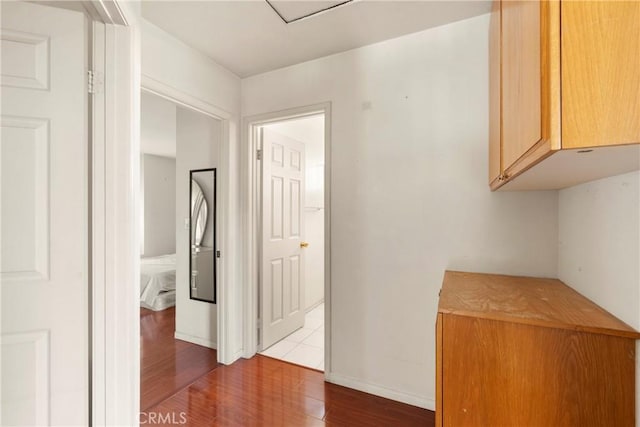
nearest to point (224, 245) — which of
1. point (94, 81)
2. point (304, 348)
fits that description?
point (304, 348)

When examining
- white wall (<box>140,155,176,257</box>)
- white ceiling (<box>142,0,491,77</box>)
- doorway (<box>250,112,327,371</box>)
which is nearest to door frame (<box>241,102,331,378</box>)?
doorway (<box>250,112,327,371</box>)

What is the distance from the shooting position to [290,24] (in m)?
1.80

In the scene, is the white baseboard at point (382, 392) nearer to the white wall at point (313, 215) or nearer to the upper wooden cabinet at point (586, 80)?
the white wall at point (313, 215)

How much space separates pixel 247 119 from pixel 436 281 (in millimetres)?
2046

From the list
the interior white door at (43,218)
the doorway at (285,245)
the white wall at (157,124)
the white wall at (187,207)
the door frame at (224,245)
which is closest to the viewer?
the interior white door at (43,218)

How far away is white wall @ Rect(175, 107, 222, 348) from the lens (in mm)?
2725

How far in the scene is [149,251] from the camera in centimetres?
578

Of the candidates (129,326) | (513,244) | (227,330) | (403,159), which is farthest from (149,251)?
(513,244)

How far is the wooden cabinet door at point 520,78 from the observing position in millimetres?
695

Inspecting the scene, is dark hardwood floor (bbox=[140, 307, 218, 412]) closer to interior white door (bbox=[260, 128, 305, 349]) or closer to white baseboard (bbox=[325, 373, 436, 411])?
interior white door (bbox=[260, 128, 305, 349])

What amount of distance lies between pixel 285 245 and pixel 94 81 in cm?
210

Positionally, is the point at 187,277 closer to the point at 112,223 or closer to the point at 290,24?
the point at 112,223

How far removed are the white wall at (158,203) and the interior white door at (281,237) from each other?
4110mm

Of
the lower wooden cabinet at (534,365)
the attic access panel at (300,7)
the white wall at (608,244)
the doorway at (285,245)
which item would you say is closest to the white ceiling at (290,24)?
the attic access panel at (300,7)
